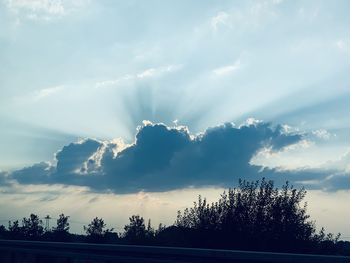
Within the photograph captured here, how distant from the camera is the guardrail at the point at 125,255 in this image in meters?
9.16

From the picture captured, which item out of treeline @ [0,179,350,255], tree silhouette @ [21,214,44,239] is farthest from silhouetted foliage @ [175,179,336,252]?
tree silhouette @ [21,214,44,239]

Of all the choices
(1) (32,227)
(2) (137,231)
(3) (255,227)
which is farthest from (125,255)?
(1) (32,227)

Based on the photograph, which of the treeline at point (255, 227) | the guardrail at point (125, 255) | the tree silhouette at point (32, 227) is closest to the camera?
the guardrail at point (125, 255)

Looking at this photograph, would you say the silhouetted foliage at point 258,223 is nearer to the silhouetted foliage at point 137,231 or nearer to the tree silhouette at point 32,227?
the silhouetted foliage at point 137,231

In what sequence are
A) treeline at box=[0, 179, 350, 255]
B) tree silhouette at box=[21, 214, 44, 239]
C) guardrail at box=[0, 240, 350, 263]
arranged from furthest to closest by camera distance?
tree silhouette at box=[21, 214, 44, 239], treeline at box=[0, 179, 350, 255], guardrail at box=[0, 240, 350, 263]

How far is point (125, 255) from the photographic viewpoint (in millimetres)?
13039

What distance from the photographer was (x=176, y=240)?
21172mm

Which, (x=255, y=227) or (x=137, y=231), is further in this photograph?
(x=137, y=231)

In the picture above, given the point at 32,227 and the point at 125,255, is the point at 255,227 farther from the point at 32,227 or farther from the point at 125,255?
the point at 32,227

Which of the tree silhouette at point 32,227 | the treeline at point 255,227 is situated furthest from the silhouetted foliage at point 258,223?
the tree silhouette at point 32,227

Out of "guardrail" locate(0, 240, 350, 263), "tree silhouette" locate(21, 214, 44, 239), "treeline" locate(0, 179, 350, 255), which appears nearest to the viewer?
"guardrail" locate(0, 240, 350, 263)

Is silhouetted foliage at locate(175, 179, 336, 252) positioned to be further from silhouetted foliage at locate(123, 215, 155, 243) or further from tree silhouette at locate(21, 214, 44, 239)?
tree silhouette at locate(21, 214, 44, 239)

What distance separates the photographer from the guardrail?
9164 mm

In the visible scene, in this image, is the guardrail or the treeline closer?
the guardrail
